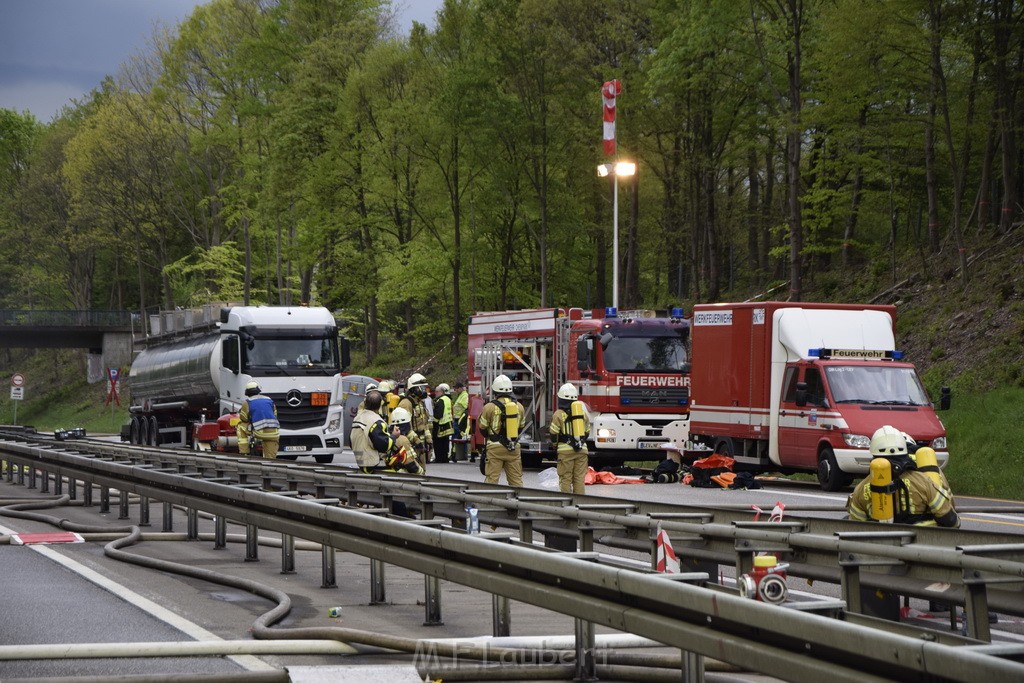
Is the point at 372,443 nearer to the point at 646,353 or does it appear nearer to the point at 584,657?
the point at 584,657

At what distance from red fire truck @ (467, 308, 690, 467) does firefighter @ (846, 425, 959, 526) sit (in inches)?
669

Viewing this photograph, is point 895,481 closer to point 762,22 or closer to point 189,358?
point 189,358

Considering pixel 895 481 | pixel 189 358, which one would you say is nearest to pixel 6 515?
pixel 895 481

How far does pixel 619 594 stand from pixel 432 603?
134 inches

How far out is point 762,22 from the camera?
41031mm

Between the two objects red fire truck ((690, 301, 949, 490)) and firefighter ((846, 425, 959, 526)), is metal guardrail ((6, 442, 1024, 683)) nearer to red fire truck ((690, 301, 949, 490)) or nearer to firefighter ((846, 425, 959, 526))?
firefighter ((846, 425, 959, 526))

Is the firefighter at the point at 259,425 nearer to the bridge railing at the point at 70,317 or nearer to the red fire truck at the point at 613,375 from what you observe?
the red fire truck at the point at 613,375

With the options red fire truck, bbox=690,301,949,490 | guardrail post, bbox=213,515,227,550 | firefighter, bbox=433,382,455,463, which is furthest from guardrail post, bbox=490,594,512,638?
firefighter, bbox=433,382,455,463

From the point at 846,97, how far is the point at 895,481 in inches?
1107

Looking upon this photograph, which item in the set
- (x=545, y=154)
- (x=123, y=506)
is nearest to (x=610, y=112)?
(x=545, y=154)

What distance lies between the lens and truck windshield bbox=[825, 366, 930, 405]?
928 inches

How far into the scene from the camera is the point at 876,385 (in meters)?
23.8

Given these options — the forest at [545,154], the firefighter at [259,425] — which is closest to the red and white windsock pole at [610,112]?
the forest at [545,154]

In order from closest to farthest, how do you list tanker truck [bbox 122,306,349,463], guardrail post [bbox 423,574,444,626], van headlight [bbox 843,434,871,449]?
guardrail post [bbox 423,574,444,626] < van headlight [bbox 843,434,871,449] < tanker truck [bbox 122,306,349,463]
